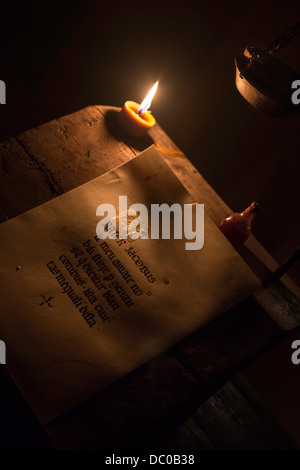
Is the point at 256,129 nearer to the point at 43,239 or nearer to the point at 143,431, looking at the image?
the point at 43,239

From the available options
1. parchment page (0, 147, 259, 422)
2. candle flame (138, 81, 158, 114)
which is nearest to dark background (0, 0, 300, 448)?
candle flame (138, 81, 158, 114)

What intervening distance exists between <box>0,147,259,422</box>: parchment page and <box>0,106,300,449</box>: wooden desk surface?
0.05 m

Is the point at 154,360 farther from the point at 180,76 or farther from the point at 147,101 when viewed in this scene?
the point at 180,76

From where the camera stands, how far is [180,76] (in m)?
2.25

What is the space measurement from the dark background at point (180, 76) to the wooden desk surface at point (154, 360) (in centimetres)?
94

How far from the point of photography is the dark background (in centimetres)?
191

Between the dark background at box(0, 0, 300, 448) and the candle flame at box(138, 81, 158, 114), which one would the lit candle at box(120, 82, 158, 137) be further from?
the dark background at box(0, 0, 300, 448)

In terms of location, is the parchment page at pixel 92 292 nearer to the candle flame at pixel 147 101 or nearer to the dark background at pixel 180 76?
the candle flame at pixel 147 101

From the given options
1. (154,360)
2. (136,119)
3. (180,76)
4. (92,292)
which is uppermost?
(180,76)

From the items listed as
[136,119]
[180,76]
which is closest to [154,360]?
[136,119]

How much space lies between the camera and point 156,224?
929 millimetres

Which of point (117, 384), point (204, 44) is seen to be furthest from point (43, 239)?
point (204, 44)

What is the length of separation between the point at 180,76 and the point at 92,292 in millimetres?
1982

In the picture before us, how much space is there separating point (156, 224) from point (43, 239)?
0.32 metres
